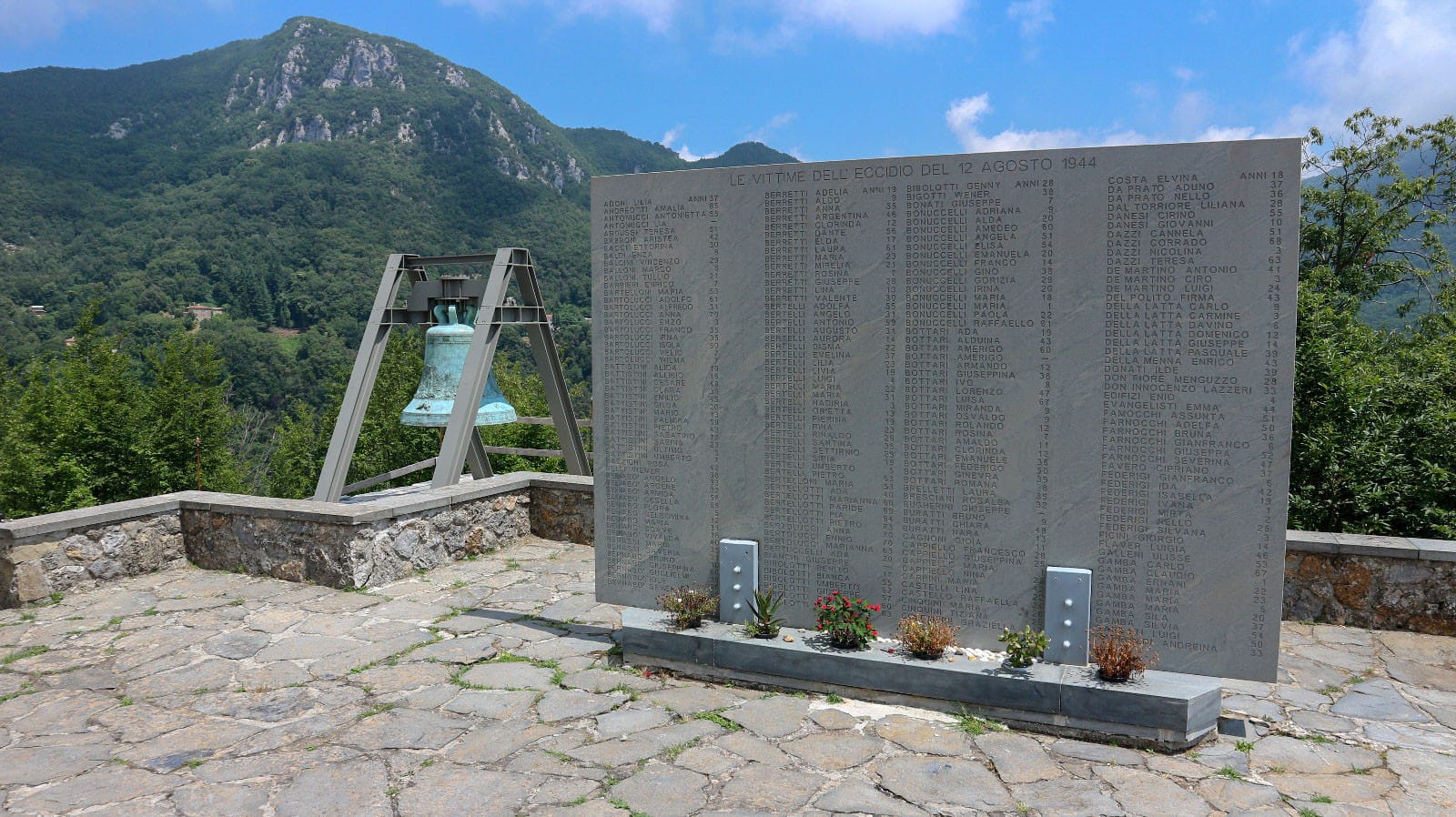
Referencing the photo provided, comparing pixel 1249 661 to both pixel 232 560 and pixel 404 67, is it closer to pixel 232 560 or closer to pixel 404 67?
pixel 232 560

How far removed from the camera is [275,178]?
4931 cm

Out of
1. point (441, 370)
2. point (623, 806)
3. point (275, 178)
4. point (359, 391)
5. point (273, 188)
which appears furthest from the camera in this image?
point (275, 178)

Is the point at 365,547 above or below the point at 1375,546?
below

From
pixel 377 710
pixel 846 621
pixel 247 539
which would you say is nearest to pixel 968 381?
pixel 846 621

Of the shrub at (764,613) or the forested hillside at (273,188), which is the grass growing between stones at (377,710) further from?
the forested hillside at (273,188)

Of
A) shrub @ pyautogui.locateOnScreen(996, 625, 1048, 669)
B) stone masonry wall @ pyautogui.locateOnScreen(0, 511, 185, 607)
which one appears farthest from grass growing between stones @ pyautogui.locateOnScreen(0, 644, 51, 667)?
shrub @ pyautogui.locateOnScreen(996, 625, 1048, 669)

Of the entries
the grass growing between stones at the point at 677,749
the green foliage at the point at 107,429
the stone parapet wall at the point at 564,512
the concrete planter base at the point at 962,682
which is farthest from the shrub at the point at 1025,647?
the green foliage at the point at 107,429

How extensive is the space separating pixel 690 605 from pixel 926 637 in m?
1.39

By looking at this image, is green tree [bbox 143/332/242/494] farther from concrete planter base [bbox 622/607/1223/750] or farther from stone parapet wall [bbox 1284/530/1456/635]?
stone parapet wall [bbox 1284/530/1456/635]

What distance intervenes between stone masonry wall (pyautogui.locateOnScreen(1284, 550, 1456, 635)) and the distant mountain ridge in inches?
905

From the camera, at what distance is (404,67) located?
74375 millimetres

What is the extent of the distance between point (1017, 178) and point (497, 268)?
457 centimetres

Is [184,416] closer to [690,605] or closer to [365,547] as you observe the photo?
[365,547]

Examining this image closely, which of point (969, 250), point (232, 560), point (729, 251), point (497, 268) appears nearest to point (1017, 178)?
point (969, 250)
